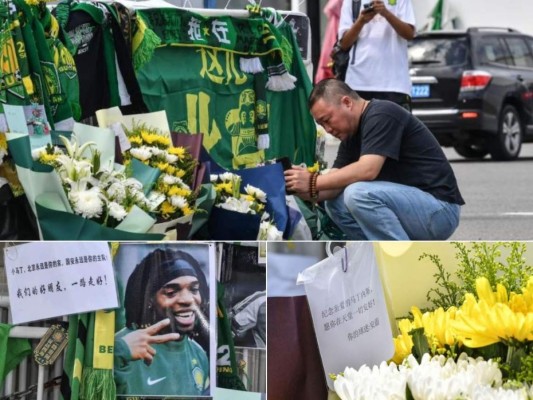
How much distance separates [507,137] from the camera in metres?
14.3

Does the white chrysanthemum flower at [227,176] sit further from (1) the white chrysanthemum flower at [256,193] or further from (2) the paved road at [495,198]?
(2) the paved road at [495,198]

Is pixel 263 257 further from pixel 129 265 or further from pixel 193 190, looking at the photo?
pixel 193 190

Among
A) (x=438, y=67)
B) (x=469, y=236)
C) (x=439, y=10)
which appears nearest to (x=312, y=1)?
(x=438, y=67)

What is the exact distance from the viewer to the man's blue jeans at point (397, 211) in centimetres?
Result: 501

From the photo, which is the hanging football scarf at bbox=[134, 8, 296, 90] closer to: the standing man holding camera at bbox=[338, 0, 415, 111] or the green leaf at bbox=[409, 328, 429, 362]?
the standing man holding camera at bbox=[338, 0, 415, 111]

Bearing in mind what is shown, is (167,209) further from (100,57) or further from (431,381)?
(431,381)

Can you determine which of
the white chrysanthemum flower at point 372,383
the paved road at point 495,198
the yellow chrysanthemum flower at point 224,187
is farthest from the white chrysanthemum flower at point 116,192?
the paved road at point 495,198

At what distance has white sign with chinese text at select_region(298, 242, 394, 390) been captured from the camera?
9.23ft

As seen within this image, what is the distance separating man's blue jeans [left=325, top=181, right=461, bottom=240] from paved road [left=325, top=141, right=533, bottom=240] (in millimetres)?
2264

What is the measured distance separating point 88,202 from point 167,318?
126 centimetres

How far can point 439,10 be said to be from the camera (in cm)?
2106

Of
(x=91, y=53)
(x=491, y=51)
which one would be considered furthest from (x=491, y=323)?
(x=491, y=51)

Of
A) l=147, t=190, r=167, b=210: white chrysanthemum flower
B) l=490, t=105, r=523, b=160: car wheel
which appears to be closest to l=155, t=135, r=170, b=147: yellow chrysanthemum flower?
l=147, t=190, r=167, b=210: white chrysanthemum flower

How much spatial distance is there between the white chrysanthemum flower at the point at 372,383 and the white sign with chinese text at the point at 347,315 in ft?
0.31
